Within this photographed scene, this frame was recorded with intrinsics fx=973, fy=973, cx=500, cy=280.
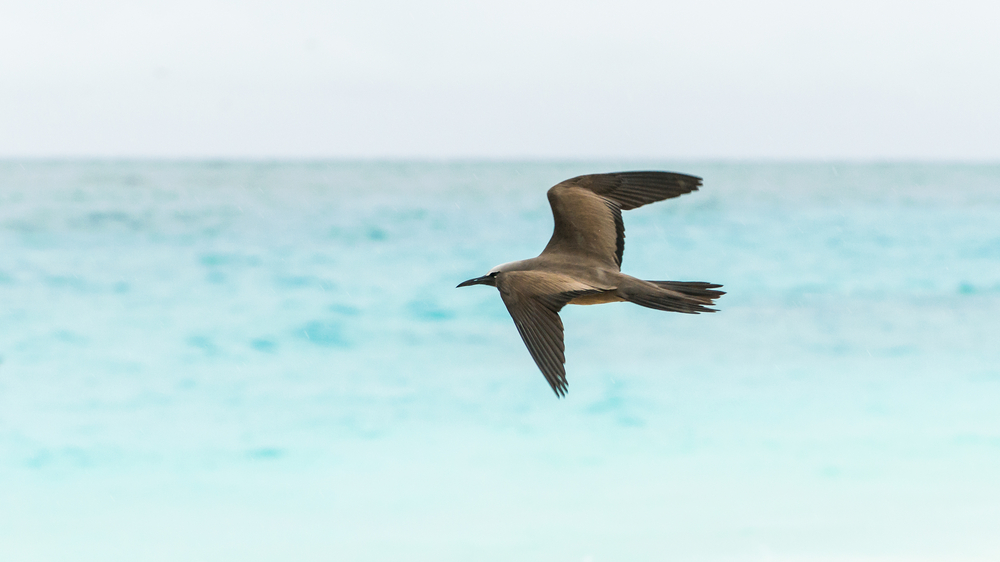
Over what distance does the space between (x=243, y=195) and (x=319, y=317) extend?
17696mm

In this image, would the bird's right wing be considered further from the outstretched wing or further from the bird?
the outstretched wing

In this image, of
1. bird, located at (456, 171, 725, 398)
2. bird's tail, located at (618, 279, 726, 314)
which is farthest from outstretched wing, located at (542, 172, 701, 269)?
bird's tail, located at (618, 279, 726, 314)

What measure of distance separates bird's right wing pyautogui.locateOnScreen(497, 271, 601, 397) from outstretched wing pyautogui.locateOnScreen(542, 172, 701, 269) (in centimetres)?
60

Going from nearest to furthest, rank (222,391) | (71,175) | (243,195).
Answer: (222,391), (243,195), (71,175)

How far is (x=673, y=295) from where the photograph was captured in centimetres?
395

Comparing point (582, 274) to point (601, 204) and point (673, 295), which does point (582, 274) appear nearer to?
point (673, 295)

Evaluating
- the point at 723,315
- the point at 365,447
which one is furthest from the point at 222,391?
the point at 723,315

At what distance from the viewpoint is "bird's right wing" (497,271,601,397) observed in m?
3.56

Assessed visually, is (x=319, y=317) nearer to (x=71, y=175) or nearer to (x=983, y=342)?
(x=983, y=342)

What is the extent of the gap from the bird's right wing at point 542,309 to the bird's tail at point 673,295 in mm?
167

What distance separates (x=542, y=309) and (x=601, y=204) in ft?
3.93

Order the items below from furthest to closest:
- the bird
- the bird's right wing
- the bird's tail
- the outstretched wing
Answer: the outstretched wing
the bird's tail
the bird
the bird's right wing

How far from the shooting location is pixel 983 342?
13.5 metres

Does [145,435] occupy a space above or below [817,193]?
below
